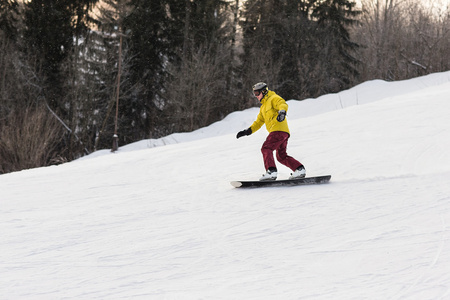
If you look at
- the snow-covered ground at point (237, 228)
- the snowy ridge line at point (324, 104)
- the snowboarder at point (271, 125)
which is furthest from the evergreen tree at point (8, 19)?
the snowboarder at point (271, 125)

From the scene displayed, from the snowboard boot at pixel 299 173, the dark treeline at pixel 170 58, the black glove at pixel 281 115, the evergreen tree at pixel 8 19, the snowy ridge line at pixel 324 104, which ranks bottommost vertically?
the snowboard boot at pixel 299 173

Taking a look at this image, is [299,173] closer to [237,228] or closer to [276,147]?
[276,147]

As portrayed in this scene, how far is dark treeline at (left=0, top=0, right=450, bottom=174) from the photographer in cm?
2652

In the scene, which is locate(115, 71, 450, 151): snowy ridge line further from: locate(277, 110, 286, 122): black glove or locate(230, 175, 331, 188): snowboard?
locate(277, 110, 286, 122): black glove

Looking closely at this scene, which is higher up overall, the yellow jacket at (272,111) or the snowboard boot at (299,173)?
the yellow jacket at (272,111)

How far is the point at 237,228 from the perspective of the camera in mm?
4332

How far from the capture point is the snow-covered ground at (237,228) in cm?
310

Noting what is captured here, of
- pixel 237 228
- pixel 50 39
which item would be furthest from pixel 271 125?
pixel 50 39

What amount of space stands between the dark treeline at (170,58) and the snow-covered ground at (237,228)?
18.6 m

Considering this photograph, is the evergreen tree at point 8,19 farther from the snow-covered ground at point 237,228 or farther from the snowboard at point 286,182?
the snowboard at point 286,182

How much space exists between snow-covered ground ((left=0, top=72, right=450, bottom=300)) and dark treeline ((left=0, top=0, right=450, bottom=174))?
18.6 m

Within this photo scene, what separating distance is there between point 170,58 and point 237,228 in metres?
25.8

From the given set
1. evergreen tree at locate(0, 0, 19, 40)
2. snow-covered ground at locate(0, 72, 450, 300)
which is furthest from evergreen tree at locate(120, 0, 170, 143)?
snow-covered ground at locate(0, 72, 450, 300)

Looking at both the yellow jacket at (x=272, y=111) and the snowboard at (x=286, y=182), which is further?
the snowboard at (x=286, y=182)
